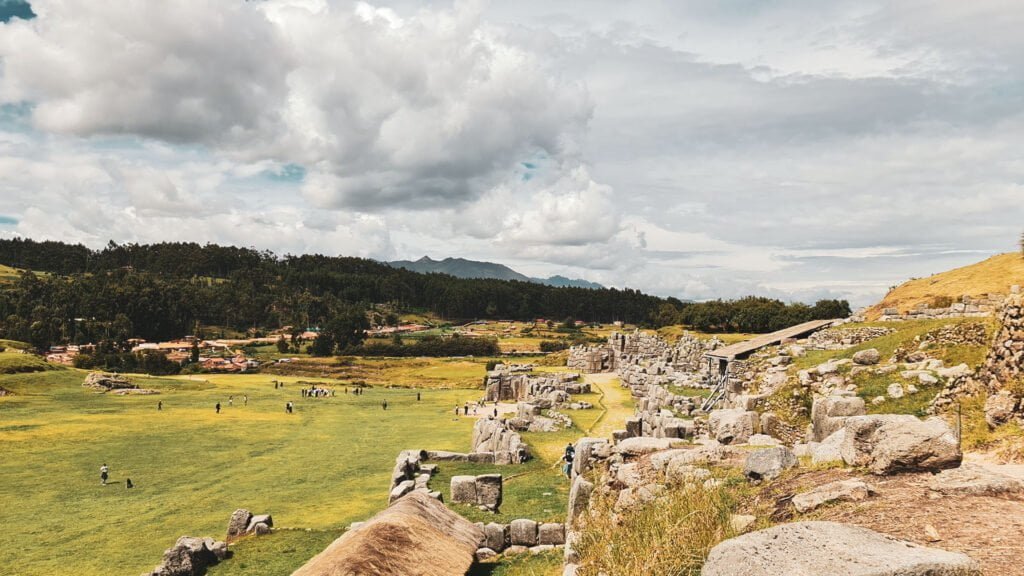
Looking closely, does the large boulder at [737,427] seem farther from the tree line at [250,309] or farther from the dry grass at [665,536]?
the tree line at [250,309]

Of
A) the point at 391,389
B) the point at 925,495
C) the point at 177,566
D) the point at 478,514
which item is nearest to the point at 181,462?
the point at 177,566

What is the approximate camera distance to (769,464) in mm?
10594

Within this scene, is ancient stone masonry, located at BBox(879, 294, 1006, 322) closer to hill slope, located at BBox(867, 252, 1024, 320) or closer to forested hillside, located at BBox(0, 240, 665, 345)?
hill slope, located at BBox(867, 252, 1024, 320)

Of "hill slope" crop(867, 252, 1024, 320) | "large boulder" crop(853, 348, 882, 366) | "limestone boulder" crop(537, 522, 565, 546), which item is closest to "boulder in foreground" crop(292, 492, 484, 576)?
"limestone boulder" crop(537, 522, 565, 546)

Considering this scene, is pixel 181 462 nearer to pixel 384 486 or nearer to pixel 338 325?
pixel 384 486

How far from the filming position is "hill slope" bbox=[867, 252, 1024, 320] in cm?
3697

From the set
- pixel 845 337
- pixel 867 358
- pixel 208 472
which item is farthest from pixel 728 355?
pixel 208 472

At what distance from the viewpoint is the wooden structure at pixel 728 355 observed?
34.9 m

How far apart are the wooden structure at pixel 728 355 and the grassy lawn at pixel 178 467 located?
17076 millimetres

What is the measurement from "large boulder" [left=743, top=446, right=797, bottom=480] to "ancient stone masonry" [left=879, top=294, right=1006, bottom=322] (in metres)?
25.7

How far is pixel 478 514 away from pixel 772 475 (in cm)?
1084

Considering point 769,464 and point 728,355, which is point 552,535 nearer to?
point 769,464

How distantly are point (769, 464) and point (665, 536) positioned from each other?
12.5 ft

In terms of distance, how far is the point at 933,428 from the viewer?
8445mm
